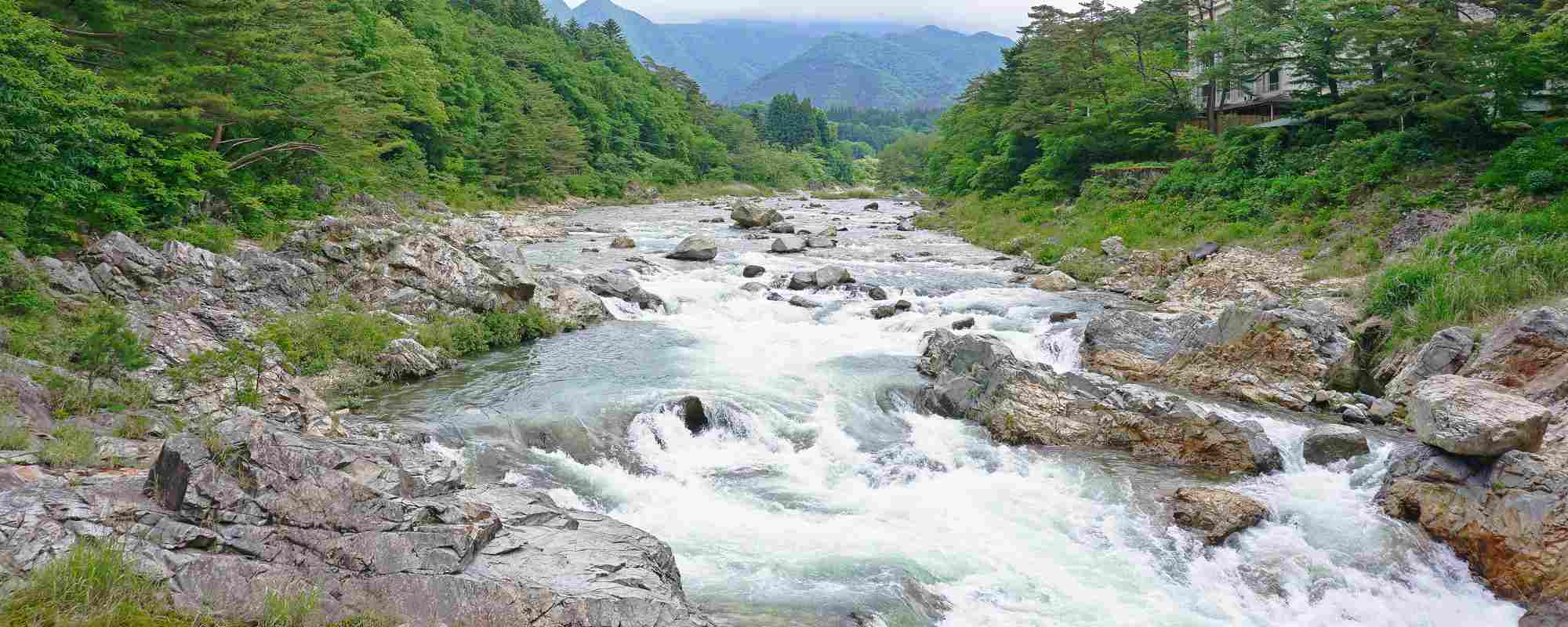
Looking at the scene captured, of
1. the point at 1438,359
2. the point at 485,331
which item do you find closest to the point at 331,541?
the point at 485,331

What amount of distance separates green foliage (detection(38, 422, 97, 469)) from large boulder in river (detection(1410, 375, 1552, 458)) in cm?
1435

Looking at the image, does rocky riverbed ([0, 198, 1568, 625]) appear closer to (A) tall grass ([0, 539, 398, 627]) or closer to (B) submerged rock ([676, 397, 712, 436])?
(B) submerged rock ([676, 397, 712, 436])

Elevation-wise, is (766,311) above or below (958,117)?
below

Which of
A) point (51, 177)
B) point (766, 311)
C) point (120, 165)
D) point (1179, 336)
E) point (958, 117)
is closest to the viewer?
point (51, 177)

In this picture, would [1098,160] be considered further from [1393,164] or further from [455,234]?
[455,234]

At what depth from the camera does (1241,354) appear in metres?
15.6

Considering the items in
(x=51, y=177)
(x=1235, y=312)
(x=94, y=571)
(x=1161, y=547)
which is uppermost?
(x=51, y=177)

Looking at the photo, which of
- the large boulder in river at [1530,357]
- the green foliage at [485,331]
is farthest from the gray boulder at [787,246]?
the large boulder in river at [1530,357]

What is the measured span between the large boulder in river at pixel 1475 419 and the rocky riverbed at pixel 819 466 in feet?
Answer: 0.13

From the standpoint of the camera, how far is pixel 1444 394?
33.0 feet

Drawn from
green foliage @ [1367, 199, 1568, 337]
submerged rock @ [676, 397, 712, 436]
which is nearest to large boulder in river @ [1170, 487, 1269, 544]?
submerged rock @ [676, 397, 712, 436]

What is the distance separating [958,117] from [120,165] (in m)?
56.1

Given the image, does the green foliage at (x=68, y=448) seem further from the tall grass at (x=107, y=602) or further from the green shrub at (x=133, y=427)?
the tall grass at (x=107, y=602)

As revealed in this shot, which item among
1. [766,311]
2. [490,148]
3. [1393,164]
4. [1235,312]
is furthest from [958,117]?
[1235,312]
